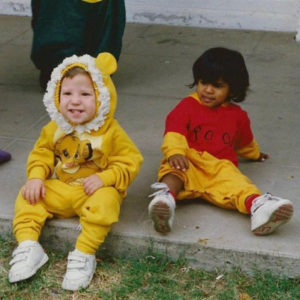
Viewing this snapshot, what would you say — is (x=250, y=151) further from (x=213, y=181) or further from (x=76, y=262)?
(x=76, y=262)

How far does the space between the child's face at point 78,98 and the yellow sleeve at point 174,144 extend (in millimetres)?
446

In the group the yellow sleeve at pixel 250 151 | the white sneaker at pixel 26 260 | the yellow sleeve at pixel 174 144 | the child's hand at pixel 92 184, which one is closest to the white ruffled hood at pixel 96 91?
the child's hand at pixel 92 184

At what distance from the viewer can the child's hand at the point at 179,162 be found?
12.1 feet

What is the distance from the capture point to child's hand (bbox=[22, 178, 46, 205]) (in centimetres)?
357

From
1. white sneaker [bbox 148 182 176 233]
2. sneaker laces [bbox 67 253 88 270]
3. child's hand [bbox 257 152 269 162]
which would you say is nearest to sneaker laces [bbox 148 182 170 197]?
white sneaker [bbox 148 182 176 233]

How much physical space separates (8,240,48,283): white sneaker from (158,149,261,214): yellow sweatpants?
0.74 meters

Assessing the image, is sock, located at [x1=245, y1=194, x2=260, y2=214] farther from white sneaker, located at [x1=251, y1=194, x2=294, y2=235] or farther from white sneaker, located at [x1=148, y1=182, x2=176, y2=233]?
white sneaker, located at [x1=148, y1=182, x2=176, y2=233]

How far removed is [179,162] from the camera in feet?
12.2

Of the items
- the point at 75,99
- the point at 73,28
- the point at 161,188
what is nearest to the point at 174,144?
the point at 161,188

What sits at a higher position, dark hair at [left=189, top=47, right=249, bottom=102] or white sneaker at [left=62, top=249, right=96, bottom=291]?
dark hair at [left=189, top=47, right=249, bottom=102]

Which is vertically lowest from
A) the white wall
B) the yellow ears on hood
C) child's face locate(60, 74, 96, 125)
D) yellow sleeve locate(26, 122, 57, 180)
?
the white wall

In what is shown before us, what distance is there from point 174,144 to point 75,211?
0.60 meters

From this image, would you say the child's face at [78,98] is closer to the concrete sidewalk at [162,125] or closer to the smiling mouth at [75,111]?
the smiling mouth at [75,111]

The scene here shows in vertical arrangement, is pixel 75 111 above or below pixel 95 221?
above
